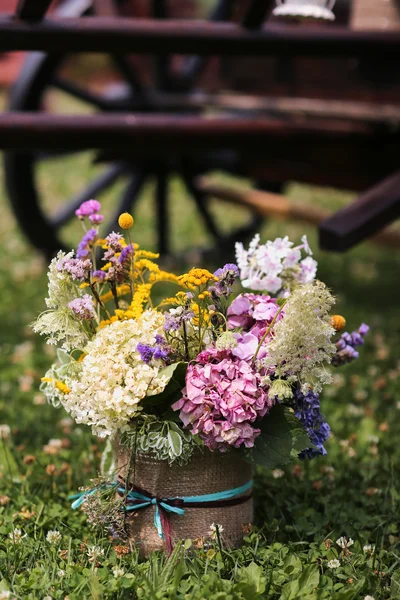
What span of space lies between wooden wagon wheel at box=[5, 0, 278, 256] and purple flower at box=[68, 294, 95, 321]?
77.7 inches

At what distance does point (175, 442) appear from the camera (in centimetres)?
180

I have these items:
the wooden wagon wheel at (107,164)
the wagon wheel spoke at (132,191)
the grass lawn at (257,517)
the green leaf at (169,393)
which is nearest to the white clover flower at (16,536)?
the grass lawn at (257,517)

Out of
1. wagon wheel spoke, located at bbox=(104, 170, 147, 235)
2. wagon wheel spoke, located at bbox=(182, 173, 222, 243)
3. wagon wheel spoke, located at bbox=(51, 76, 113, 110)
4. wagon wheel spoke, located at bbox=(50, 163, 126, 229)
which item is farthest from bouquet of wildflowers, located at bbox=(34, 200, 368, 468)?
wagon wheel spoke, located at bbox=(182, 173, 222, 243)

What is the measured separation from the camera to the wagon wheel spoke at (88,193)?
15.2 ft

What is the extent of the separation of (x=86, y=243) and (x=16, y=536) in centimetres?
72

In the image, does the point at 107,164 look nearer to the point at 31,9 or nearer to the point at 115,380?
the point at 31,9

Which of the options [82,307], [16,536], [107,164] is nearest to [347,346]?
[82,307]

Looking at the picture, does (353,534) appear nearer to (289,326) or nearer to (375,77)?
(289,326)

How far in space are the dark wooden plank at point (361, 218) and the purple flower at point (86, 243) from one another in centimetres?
132

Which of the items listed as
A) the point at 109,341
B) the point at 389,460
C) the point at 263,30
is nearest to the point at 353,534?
the point at 389,460

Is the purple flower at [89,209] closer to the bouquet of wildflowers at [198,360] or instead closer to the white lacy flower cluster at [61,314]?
the bouquet of wildflowers at [198,360]

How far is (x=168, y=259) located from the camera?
17.0ft

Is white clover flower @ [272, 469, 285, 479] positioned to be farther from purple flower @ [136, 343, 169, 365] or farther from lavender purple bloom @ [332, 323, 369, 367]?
purple flower @ [136, 343, 169, 365]

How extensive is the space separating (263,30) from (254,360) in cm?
186
